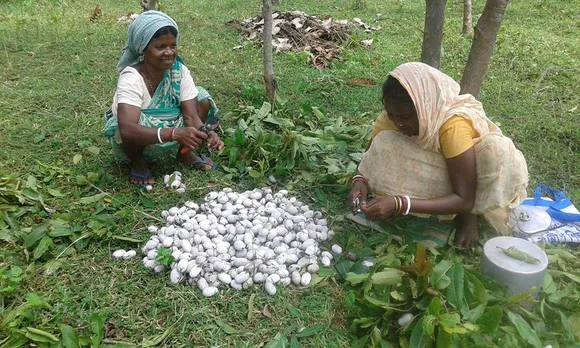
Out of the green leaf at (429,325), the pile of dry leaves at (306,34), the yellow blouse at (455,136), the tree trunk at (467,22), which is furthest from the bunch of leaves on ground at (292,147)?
the tree trunk at (467,22)

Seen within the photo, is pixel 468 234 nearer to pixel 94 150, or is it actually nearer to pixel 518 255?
pixel 518 255

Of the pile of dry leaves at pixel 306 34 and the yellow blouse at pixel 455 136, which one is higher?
the yellow blouse at pixel 455 136

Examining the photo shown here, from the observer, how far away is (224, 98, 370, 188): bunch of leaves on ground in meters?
2.71

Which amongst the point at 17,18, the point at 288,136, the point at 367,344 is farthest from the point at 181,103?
the point at 17,18

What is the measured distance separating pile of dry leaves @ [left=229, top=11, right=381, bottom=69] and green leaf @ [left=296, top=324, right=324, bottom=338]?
3.14m

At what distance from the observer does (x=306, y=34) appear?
5.08 m

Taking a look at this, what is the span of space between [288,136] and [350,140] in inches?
20.0

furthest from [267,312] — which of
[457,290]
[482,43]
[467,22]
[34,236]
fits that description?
[467,22]

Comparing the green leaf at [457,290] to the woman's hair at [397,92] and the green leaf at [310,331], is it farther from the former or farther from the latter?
the woman's hair at [397,92]

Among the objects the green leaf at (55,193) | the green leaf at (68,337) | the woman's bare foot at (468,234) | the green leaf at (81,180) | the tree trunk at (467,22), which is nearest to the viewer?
the green leaf at (68,337)

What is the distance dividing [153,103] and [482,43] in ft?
6.65

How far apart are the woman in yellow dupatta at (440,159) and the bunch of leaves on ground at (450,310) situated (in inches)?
13.7

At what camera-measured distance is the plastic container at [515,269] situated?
1.73 meters

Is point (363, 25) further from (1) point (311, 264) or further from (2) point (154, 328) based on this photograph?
(2) point (154, 328)
